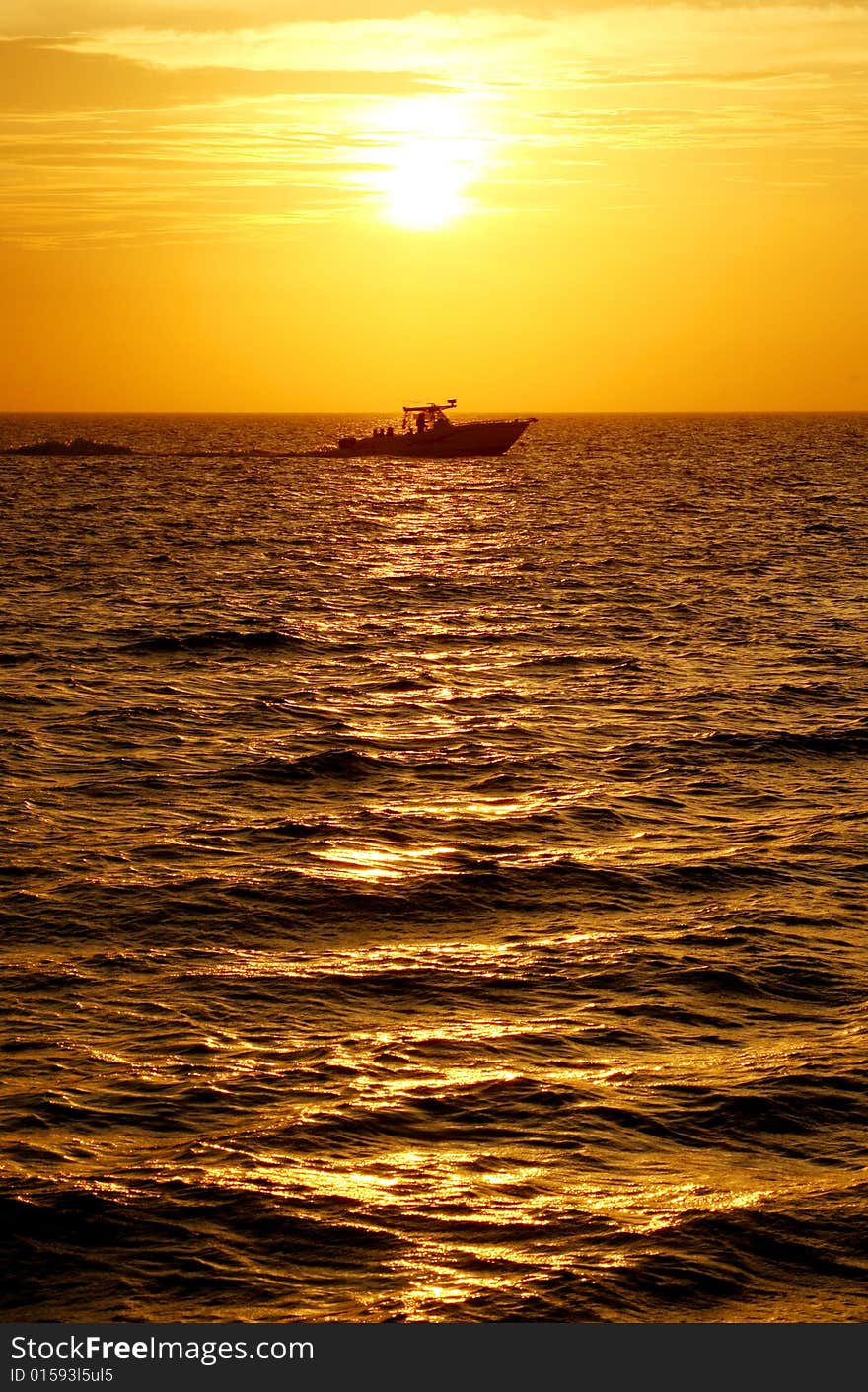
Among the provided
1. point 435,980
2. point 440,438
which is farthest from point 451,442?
point 435,980

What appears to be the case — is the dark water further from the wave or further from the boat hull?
the boat hull

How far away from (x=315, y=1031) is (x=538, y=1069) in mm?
2299

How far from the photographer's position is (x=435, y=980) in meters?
16.4

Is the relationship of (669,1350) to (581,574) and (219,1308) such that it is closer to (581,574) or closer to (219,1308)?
(219,1308)

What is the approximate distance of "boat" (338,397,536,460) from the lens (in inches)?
6284

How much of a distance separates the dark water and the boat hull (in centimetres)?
12122

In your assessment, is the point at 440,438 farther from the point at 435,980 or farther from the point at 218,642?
the point at 435,980

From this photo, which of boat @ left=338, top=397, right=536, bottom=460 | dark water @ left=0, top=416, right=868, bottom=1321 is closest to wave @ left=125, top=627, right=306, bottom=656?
dark water @ left=0, top=416, right=868, bottom=1321

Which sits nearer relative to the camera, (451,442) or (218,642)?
(218,642)

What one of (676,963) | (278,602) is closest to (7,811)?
(676,963)

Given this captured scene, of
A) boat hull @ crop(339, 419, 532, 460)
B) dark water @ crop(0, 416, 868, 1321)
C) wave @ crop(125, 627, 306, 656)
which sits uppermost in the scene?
boat hull @ crop(339, 419, 532, 460)

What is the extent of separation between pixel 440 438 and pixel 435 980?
146726 mm

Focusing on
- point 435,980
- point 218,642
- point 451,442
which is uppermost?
point 451,442

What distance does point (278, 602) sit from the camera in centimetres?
5253
